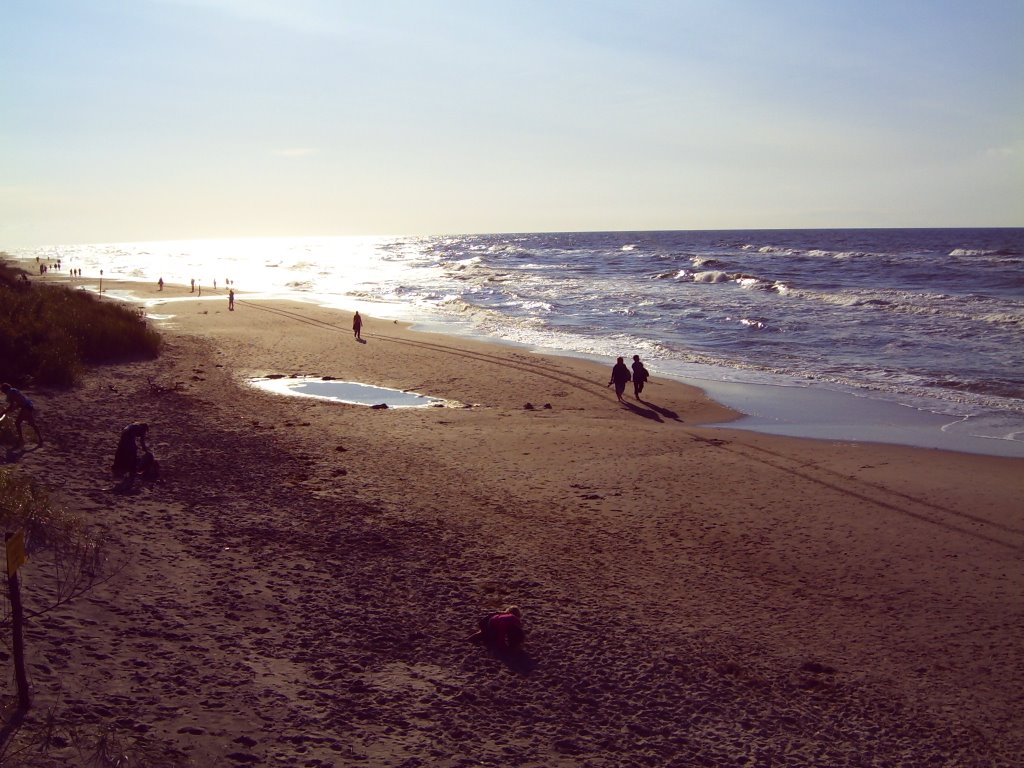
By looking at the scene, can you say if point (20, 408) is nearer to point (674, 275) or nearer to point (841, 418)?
point (841, 418)

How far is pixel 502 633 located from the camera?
7680mm

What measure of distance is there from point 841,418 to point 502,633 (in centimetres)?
1387

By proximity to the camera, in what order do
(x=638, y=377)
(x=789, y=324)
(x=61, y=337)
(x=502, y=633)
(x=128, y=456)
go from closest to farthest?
1. (x=502, y=633)
2. (x=128, y=456)
3. (x=61, y=337)
4. (x=638, y=377)
5. (x=789, y=324)

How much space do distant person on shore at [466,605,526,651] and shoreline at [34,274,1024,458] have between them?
11.2 meters

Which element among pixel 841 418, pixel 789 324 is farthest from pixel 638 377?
pixel 789 324

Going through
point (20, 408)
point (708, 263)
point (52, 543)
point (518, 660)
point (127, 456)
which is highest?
point (708, 263)

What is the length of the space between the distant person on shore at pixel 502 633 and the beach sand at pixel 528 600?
154 mm

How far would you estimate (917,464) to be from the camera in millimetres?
14750

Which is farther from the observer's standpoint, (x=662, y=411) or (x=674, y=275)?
(x=674, y=275)

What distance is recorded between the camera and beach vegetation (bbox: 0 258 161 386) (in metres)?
17.8

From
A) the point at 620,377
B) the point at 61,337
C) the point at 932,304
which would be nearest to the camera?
the point at 61,337

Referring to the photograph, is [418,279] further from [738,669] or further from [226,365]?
[738,669]

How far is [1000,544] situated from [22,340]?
62.5ft

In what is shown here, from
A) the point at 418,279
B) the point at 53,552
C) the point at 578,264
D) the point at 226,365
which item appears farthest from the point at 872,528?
the point at 578,264
